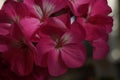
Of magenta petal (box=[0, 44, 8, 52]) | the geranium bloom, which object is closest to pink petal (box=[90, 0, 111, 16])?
the geranium bloom

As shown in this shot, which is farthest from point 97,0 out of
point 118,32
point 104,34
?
point 118,32

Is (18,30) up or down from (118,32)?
up

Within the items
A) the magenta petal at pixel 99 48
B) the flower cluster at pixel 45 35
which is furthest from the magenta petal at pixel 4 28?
the magenta petal at pixel 99 48

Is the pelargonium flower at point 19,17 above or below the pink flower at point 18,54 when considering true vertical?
above

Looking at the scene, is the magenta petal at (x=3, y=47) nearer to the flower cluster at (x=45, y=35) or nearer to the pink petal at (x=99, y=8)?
the flower cluster at (x=45, y=35)

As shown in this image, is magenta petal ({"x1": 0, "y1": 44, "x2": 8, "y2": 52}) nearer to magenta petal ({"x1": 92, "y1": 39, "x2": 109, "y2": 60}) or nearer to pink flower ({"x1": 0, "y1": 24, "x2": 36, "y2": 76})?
pink flower ({"x1": 0, "y1": 24, "x2": 36, "y2": 76})

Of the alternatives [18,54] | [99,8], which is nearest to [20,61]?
[18,54]

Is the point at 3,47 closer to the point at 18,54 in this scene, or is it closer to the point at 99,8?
the point at 18,54

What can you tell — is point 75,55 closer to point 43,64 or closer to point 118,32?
point 43,64
